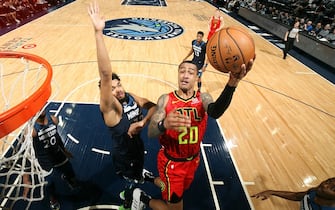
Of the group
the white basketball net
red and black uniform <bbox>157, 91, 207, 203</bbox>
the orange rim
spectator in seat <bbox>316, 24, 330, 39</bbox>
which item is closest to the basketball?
red and black uniform <bbox>157, 91, 207, 203</bbox>

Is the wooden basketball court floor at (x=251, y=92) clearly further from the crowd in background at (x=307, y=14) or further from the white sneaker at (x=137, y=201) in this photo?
the crowd in background at (x=307, y=14)

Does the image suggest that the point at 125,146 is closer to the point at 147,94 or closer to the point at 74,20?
the point at 147,94

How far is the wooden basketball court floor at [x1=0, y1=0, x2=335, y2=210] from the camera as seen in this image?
14.2 feet

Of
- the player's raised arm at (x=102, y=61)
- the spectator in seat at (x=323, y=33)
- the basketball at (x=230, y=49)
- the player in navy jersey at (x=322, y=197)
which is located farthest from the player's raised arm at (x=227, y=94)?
the spectator in seat at (x=323, y=33)

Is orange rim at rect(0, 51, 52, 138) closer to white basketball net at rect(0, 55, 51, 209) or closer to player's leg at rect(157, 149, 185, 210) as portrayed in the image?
white basketball net at rect(0, 55, 51, 209)

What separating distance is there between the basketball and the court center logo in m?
8.40

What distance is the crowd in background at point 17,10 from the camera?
1115cm

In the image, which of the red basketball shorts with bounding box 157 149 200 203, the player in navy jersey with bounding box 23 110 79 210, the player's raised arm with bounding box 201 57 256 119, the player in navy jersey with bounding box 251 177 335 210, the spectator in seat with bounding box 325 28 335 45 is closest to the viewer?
the player's raised arm with bounding box 201 57 256 119

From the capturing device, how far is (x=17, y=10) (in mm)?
12078

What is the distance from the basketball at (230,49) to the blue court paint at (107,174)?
203 centimetres

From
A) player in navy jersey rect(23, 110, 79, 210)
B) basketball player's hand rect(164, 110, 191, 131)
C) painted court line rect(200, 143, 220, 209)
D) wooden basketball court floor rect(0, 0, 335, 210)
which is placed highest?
basketball player's hand rect(164, 110, 191, 131)

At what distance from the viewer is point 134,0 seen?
19984 mm

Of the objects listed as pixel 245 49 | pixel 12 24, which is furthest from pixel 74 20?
pixel 245 49

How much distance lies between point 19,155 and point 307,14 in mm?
15333
